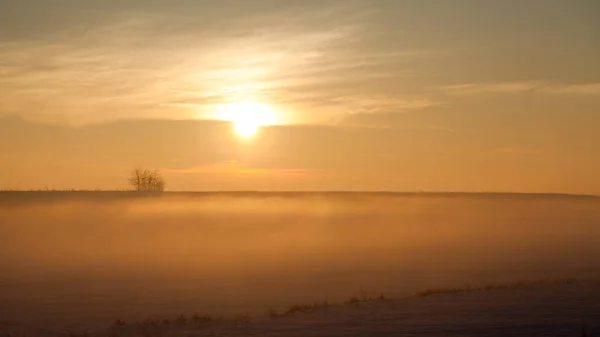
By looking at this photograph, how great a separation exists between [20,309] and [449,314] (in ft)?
47.3

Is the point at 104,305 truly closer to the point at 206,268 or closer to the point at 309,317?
the point at 309,317

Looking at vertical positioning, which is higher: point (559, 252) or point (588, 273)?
point (559, 252)

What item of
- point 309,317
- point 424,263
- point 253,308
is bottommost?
point 309,317

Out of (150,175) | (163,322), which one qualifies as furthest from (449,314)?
(150,175)

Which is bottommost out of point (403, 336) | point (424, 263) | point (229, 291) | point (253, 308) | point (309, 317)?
point (403, 336)

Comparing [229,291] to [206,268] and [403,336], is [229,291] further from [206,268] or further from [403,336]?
[403,336]

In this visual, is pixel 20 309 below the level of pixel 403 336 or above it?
above

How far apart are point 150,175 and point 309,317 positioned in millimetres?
115743

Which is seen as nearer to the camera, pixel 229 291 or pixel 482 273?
pixel 229 291

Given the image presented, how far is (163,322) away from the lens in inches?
780

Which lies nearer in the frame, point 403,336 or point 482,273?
point 403,336

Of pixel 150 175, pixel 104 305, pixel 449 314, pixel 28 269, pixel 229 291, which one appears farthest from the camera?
pixel 150 175

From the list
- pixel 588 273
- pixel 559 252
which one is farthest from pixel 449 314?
pixel 559 252

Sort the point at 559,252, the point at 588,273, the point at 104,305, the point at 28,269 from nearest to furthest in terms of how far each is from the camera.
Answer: the point at 104,305, the point at 588,273, the point at 28,269, the point at 559,252
